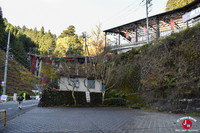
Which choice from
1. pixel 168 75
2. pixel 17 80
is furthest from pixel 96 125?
pixel 17 80

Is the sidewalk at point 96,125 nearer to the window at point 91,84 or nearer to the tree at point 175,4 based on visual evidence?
the window at point 91,84

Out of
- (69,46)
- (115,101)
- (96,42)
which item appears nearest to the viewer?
(115,101)

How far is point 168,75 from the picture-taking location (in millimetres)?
13414

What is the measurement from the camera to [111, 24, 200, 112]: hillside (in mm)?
11156

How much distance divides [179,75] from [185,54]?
201 centimetres

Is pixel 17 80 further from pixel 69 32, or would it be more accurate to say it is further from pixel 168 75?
pixel 168 75

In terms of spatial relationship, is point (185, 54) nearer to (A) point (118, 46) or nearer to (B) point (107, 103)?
(B) point (107, 103)

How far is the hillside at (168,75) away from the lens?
36.6 ft

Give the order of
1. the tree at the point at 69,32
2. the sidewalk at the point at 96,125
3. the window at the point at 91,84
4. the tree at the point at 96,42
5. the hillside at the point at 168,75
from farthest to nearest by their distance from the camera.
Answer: the tree at the point at 69,32, the tree at the point at 96,42, the window at the point at 91,84, the hillside at the point at 168,75, the sidewalk at the point at 96,125

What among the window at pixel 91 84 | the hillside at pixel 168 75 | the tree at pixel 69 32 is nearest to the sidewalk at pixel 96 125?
the hillside at pixel 168 75

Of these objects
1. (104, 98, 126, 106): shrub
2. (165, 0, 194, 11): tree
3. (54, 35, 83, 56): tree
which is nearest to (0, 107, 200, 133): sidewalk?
(104, 98, 126, 106): shrub

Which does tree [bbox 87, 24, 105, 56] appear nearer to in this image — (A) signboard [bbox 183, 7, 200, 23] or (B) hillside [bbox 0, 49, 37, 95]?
(A) signboard [bbox 183, 7, 200, 23]

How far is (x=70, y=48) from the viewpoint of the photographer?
1794 inches

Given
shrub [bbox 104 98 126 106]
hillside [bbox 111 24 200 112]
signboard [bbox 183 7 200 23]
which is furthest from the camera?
signboard [bbox 183 7 200 23]
